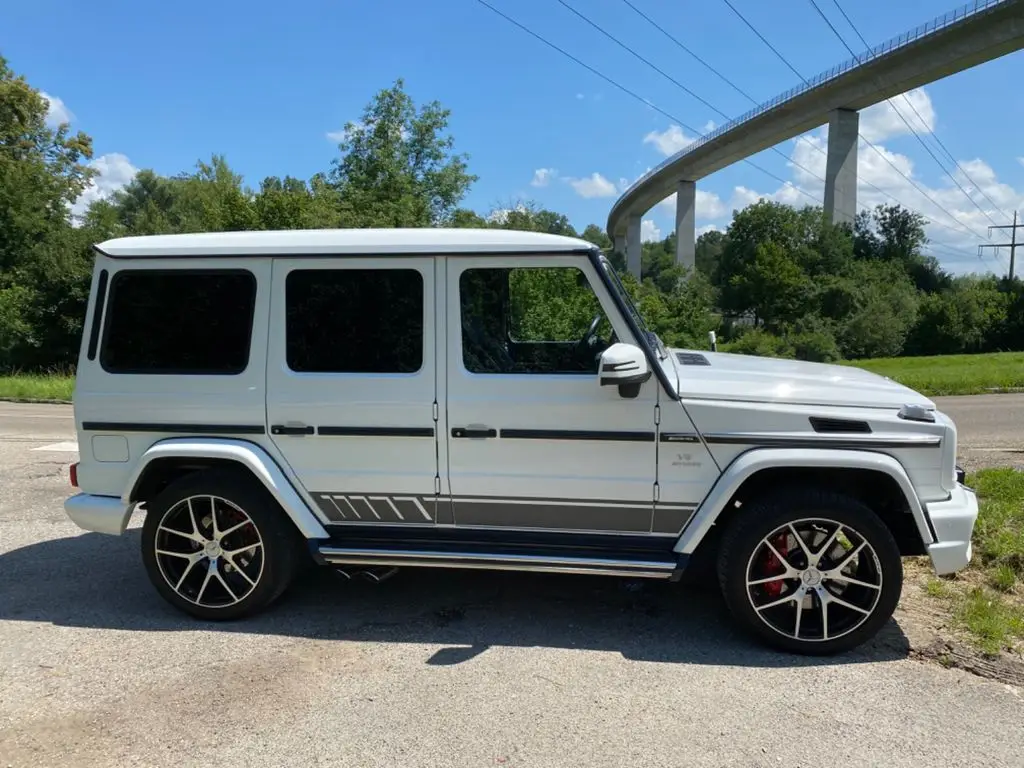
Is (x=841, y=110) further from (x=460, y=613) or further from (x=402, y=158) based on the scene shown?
(x=460, y=613)

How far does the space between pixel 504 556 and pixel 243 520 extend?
4.99 feet

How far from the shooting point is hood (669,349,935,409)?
374cm

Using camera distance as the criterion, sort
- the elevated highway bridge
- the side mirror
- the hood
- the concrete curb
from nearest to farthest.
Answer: the side mirror < the hood < the concrete curb < the elevated highway bridge

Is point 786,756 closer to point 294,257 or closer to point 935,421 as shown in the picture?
point 935,421

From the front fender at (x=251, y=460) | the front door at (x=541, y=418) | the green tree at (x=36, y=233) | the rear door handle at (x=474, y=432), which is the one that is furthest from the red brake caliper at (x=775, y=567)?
the green tree at (x=36, y=233)

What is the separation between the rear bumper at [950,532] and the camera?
3643 mm

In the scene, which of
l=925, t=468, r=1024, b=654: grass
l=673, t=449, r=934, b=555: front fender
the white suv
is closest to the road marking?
the white suv

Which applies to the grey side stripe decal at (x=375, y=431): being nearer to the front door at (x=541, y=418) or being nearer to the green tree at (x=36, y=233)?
the front door at (x=541, y=418)

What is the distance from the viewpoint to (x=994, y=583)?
4551 mm

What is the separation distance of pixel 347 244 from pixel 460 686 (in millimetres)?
2333

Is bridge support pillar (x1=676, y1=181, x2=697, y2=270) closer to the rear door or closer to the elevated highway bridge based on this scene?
the elevated highway bridge

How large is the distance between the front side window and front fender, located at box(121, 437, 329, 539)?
1225 mm

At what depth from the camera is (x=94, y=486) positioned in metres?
4.29

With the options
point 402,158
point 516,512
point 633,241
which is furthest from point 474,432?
point 633,241
